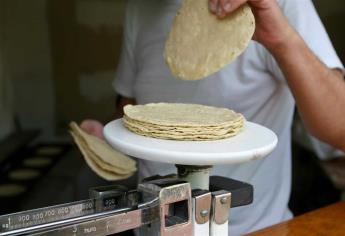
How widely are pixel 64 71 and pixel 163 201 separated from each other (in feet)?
6.76

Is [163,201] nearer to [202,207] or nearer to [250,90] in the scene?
[202,207]

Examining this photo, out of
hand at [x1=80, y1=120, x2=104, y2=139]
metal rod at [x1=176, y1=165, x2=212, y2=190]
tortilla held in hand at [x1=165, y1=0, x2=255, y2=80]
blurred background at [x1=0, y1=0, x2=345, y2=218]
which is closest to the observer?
metal rod at [x1=176, y1=165, x2=212, y2=190]

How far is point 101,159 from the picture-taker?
1.20 m

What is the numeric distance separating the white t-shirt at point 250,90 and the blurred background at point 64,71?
1.05 m

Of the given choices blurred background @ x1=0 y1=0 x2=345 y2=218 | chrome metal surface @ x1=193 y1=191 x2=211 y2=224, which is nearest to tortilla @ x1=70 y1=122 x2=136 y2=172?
chrome metal surface @ x1=193 y1=191 x2=211 y2=224

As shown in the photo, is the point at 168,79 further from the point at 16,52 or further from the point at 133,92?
the point at 16,52

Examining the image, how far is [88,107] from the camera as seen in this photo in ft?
8.82

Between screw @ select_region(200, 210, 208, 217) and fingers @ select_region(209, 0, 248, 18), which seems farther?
fingers @ select_region(209, 0, 248, 18)

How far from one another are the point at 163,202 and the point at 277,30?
0.49 metres

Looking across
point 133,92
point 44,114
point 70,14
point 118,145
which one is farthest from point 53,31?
point 118,145

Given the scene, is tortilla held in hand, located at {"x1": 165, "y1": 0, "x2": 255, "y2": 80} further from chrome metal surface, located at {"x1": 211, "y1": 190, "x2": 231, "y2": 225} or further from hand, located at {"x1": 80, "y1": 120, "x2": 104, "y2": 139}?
hand, located at {"x1": 80, "y1": 120, "x2": 104, "y2": 139}

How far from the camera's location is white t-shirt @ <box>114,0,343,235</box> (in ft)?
3.90

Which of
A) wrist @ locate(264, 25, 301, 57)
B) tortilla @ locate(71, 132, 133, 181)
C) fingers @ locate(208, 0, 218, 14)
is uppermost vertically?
fingers @ locate(208, 0, 218, 14)

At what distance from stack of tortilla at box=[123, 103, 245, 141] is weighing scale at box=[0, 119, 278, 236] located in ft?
0.04
